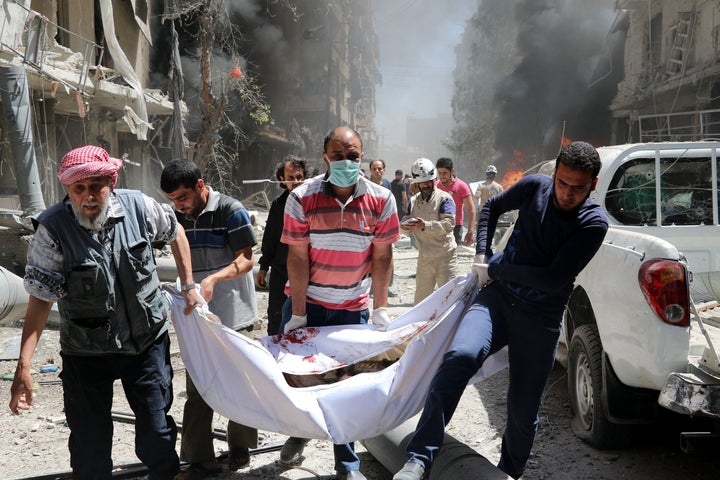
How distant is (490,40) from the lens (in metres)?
51.8

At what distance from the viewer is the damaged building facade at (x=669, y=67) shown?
63.4 ft

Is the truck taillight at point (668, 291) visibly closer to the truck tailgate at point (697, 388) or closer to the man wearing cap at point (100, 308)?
the truck tailgate at point (697, 388)

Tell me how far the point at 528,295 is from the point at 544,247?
252 millimetres

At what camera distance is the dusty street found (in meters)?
3.92

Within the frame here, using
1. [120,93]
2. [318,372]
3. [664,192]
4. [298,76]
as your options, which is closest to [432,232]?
[664,192]

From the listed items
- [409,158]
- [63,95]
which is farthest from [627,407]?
[409,158]

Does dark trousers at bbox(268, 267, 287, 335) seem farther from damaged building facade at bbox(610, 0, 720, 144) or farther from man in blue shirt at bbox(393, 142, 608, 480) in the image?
damaged building facade at bbox(610, 0, 720, 144)

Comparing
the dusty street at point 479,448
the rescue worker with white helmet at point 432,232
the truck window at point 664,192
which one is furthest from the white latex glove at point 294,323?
the rescue worker with white helmet at point 432,232

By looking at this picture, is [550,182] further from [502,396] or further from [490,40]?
[490,40]

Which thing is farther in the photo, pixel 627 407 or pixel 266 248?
pixel 266 248

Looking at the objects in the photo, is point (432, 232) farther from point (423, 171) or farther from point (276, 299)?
point (276, 299)

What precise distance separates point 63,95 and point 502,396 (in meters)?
11.3

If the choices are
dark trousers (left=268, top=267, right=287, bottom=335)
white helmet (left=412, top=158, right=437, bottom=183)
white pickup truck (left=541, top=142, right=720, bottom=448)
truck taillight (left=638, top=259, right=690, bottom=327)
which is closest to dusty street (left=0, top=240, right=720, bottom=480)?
white pickup truck (left=541, top=142, right=720, bottom=448)

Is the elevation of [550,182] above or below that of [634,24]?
below
